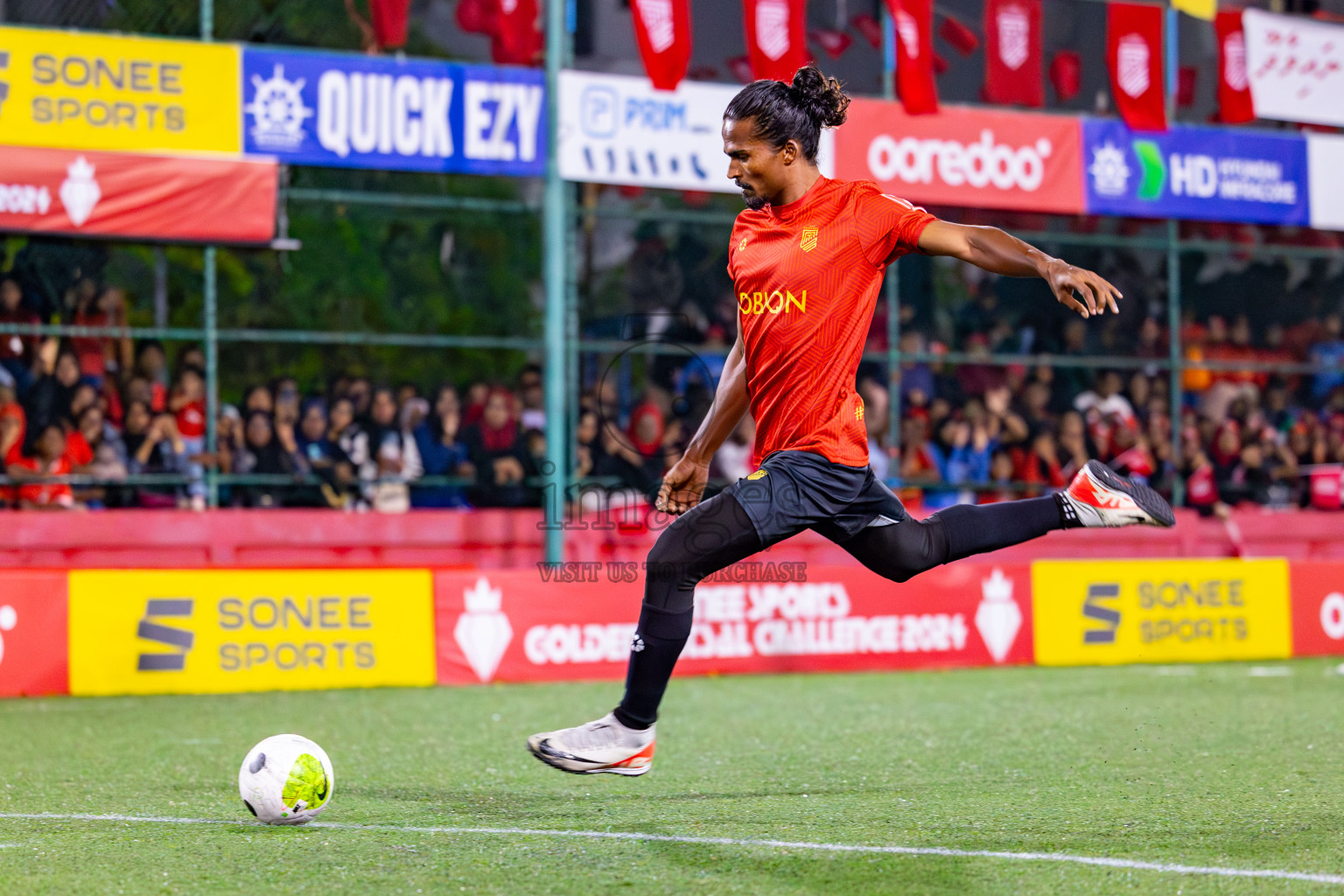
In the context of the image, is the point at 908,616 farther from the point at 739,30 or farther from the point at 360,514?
the point at 739,30

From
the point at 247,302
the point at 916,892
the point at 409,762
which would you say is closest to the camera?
the point at 916,892

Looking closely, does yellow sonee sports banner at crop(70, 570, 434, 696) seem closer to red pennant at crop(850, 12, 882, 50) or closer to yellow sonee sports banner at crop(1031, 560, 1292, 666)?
yellow sonee sports banner at crop(1031, 560, 1292, 666)

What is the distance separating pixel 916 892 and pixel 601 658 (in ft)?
25.2

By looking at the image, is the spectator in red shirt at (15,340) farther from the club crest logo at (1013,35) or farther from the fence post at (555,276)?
the club crest logo at (1013,35)

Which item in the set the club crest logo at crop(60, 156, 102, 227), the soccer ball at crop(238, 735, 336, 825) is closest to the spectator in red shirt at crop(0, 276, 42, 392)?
the club crest logo at crop(60, 156, 102, 227)

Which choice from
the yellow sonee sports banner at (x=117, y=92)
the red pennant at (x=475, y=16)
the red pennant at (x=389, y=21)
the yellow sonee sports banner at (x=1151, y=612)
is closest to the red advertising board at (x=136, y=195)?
the yellow sonee sports banner at (x=117, y=92)

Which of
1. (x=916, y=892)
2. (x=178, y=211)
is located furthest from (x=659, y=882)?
(x=178, y=211)

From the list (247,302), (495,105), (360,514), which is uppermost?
(495,105)

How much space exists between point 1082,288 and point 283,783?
9.89 ft

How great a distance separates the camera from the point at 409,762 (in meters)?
7.29

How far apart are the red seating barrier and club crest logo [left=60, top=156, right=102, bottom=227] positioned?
2439 millimetres

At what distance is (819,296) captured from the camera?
5.16m

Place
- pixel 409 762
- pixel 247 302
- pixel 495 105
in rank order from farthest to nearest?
pixel 247 302, pixel 495 105, pixel 409 762

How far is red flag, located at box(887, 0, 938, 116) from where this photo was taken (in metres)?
15.1
